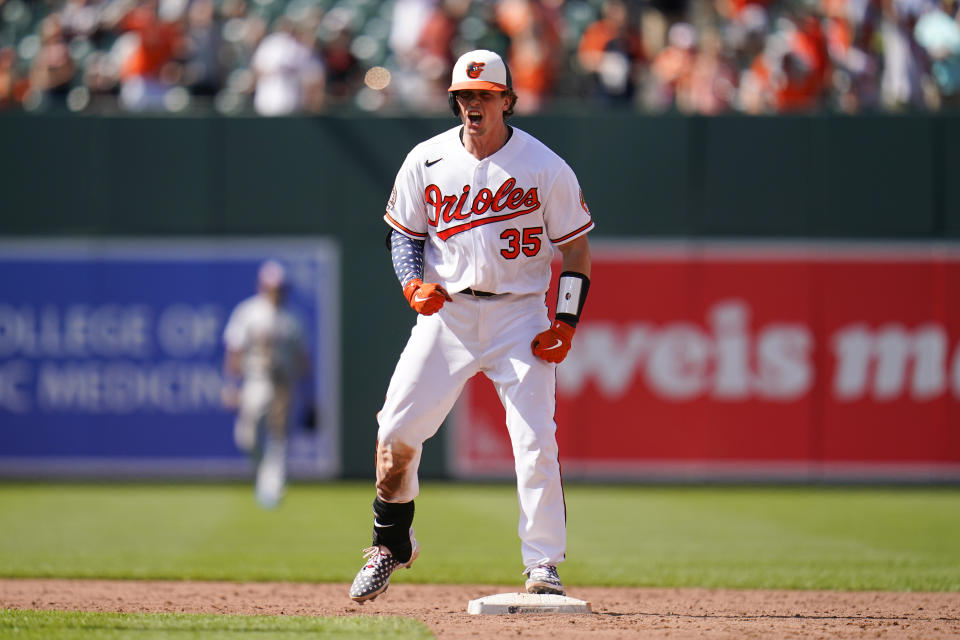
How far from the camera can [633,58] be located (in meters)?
14.7

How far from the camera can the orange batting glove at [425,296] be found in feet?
18.7

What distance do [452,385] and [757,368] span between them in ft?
26.3

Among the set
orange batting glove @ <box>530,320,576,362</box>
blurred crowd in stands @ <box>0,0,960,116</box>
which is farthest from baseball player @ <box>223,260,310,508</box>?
orange batting glove @ <box>530,320,576,362</box>

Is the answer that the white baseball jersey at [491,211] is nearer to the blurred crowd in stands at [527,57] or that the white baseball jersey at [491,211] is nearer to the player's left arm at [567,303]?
the player's left arm at [567,303]

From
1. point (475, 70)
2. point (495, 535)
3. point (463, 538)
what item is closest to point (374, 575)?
point (475, 70)

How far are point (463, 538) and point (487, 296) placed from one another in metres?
4.39

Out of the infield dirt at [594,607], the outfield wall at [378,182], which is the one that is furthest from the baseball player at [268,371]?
the infield dirt at [594,607]

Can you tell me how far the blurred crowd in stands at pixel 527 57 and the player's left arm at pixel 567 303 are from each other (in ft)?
25.8

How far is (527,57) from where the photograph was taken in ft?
46.4

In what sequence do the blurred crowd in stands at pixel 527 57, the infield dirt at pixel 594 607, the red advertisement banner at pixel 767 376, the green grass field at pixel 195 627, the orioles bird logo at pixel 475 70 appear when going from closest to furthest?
the green grass field at pixel 195 627
the infield dirt at pixel 594 607
the orioles bird logo at pixel 475 70
the red advertisement banner at pixel 767 376
the blurred crowd in stands at pixel 527 57

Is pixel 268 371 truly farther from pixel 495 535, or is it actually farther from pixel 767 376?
pixel 767 376

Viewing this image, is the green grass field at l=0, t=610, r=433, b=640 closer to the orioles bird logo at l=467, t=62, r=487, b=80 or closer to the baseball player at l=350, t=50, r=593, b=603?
the baseball player at l=350, t=50, r=593, b=603

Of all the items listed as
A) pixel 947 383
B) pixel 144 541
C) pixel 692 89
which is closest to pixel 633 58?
pixel 692 89

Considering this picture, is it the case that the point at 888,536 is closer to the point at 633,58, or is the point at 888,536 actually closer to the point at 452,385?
the point at 452,385
